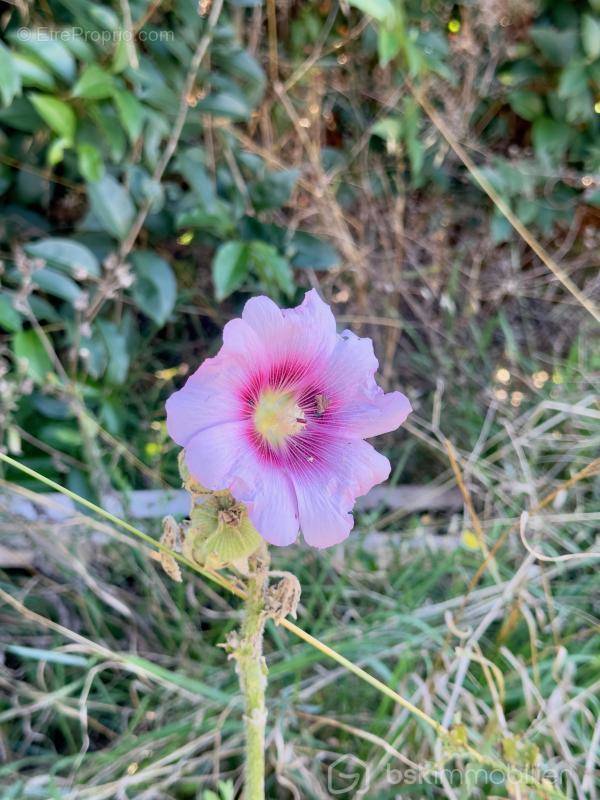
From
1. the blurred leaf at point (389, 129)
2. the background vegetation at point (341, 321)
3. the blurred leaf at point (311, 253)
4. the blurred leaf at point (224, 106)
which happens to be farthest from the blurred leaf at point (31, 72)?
the blurred leaf at point (389, 129)

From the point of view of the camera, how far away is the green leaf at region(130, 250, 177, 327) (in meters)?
1.23

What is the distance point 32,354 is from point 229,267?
0.32 meters

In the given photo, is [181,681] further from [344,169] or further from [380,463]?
[344,169]

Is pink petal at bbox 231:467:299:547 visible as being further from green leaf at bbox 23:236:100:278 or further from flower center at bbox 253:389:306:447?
green leaf at bbox 23:236:100:278

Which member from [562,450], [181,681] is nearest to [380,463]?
[181,681]

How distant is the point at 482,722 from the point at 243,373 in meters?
0.65

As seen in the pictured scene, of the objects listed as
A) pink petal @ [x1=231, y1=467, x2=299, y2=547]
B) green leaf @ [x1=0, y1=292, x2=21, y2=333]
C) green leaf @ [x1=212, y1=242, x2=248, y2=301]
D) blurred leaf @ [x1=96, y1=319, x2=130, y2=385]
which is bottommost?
blurred leaf @ [x1=96, y1=319, x2=130, y2=385]

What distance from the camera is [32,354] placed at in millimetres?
1127

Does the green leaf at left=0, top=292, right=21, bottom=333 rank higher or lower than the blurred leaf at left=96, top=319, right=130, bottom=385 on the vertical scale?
higher

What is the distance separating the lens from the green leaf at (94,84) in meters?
1.03

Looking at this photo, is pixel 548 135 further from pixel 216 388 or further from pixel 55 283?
pixel 216 388

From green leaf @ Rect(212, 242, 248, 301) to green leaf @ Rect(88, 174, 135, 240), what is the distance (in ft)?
0.49

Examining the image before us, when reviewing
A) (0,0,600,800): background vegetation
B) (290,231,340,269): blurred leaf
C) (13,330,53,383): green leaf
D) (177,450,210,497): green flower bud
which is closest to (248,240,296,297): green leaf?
(0,0,600,800): background vegetation

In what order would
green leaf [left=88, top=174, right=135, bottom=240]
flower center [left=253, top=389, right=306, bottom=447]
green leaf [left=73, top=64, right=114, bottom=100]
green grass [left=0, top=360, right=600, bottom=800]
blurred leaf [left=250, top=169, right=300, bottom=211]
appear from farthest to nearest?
1. blurred leaf [left=250, top=169, right=300, bottom=211]
2. green leaf [left=88, top=174, right=135, bottom=240]
3. green leaf [left=73, top=64, right=114, bottom=100]
4. green grass [left=0, top=360, right=600, bottom=800]
5. flower center [left=253, top=389, right=306, bottom=447]
